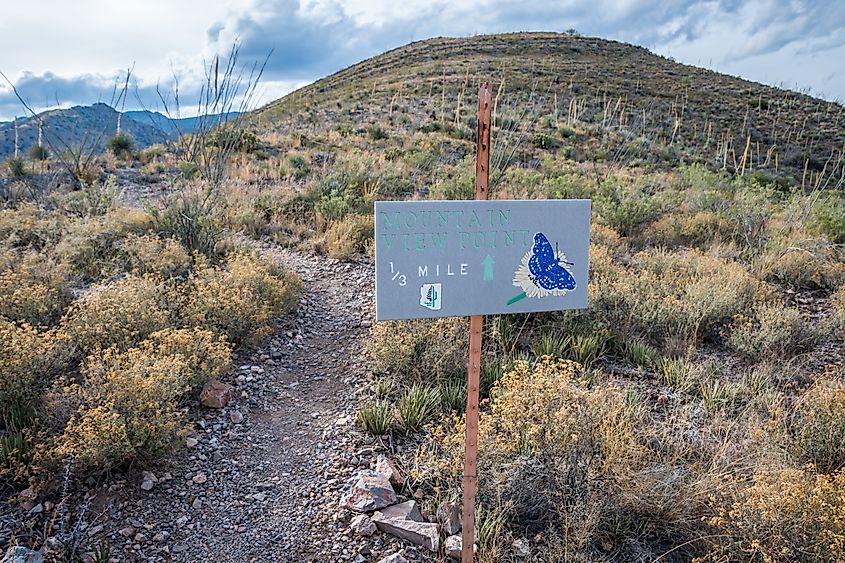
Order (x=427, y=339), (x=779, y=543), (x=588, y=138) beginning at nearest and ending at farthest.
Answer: (x=779, y=543), (x=427, y=339), (x=588, y=138)

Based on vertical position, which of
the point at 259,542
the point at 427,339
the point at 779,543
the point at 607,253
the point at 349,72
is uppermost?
the point at 349,72

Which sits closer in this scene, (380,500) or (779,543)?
(779,543)

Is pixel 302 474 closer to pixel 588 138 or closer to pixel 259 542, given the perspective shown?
pixel 259 542

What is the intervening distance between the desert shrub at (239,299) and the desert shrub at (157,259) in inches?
10.3

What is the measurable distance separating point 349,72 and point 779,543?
50.0 metres

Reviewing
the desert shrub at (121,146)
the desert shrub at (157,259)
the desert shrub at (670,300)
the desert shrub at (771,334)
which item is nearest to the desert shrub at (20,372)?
the desert shrub at (157,259)

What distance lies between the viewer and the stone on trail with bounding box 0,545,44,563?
2.58 meters

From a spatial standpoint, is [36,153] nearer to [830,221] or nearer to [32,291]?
[32,291]

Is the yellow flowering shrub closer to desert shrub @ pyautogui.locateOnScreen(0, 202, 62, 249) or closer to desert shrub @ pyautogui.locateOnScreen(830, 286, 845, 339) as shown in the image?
desert shrub @ pyautogui.locateOnScreen(830, 286, 845, 339)

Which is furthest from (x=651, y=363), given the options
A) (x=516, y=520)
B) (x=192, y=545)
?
(x=192, y=545)

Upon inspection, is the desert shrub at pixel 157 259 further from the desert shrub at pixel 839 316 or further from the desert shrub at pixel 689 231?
the desert shrub at pixel 839 316

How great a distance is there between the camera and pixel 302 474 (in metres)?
3.44

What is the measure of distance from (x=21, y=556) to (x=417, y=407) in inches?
94.0

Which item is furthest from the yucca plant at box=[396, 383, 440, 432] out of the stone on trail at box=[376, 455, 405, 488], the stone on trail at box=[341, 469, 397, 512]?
the stone on trail at box=[341, 469, 397, 512]
